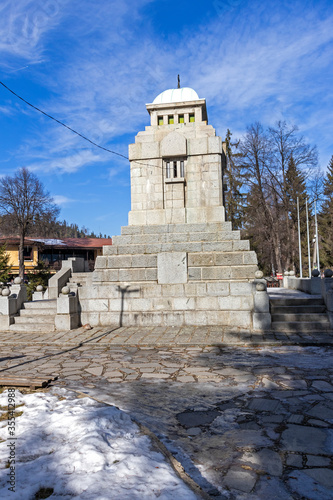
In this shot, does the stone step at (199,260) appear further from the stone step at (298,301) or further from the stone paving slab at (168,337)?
the stone paving slab at (168,337)

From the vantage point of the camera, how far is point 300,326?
8.43 meters

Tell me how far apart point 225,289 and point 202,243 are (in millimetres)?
1618

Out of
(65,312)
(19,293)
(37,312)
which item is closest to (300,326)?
(65,312)

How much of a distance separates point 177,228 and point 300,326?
14.6 ft

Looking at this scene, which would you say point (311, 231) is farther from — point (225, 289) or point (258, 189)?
point (225, 289)

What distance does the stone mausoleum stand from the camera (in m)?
9.30

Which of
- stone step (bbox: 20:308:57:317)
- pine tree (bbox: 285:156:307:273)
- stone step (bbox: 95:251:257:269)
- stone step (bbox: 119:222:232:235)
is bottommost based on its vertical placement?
stone step (bbox: 20:308:57:317)

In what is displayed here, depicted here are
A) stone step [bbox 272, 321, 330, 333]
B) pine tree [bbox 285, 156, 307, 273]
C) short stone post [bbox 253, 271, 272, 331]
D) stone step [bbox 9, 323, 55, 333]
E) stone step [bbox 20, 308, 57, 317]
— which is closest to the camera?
stone step [bbox 272, 321, 330, 333]

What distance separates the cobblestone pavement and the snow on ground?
1.21 ft

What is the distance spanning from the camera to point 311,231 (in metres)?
42.3

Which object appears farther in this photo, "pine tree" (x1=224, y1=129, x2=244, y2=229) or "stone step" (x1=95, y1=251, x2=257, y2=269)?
"pine tree" (x1=224, y1=129, x2=244, y2=229)

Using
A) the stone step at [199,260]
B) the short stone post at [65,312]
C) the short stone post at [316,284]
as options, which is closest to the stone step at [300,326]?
the stone step at [199,260]

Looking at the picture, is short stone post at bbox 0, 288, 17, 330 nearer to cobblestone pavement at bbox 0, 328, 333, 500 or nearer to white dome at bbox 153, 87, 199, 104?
cobblestone pavement at bbox 0, 328, 333, 500

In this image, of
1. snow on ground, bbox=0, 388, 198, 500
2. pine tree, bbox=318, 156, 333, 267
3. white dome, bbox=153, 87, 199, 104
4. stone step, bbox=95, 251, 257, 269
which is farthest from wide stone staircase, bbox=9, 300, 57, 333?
pine tree, bbox=318, 156, 333, 267
